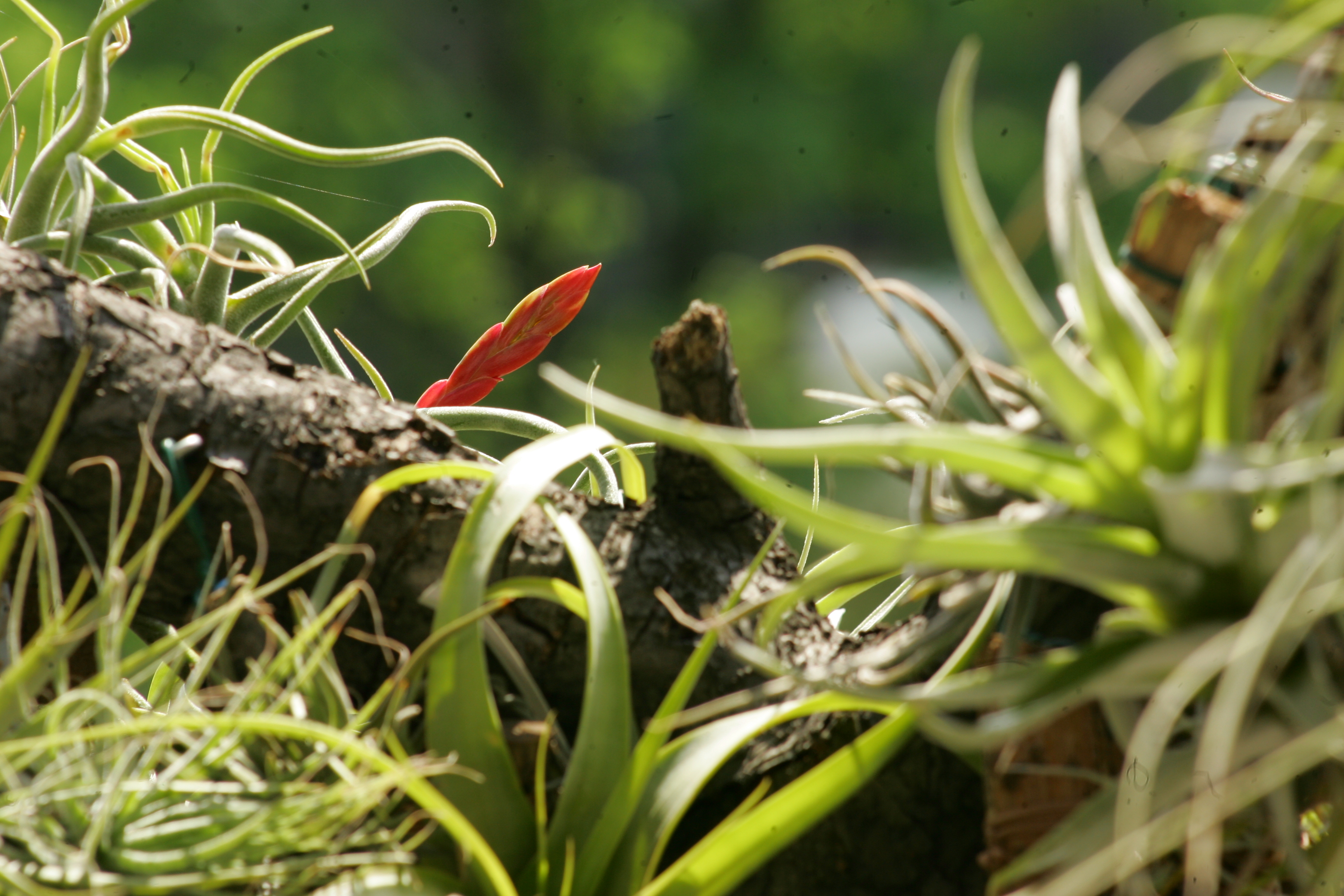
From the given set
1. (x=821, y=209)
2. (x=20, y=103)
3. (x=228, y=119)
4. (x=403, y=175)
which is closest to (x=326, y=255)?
(x=403, y=175)

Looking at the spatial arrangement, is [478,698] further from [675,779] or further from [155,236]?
[155,236]

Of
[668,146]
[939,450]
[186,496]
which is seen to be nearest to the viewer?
[939,450]

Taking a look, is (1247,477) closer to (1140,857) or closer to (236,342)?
(1140,857)

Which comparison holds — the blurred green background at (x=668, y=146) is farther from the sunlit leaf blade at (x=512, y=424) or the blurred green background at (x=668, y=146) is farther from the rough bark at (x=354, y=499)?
the rough bark at (x=354, y=499)

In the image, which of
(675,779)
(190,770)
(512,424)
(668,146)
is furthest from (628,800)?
(668,146)

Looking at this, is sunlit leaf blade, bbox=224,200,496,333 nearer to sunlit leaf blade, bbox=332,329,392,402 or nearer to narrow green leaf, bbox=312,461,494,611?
sunlit leaf blade, bbox=332,329,392,402
